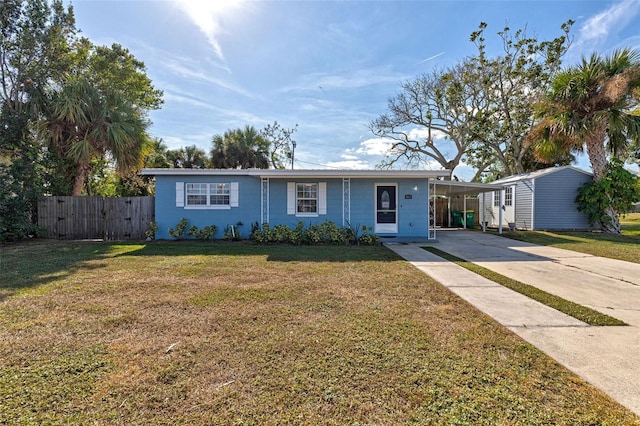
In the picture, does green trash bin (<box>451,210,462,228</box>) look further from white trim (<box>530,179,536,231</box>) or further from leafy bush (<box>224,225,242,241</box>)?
leafy bush (<box>224,225,242,241</box>)

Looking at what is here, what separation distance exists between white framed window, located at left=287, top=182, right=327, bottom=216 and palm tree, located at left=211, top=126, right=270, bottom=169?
9531mm

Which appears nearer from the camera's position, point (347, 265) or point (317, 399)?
point (317, 399)

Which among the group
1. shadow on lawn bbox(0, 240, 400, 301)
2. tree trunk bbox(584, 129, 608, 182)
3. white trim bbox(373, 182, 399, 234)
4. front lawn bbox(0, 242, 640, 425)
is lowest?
front lawn bbox(0, 242, 640, 425)

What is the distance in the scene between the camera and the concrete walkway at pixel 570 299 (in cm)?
253

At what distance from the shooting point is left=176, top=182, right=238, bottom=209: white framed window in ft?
36.9

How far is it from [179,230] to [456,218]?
1485cm

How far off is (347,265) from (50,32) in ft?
50.5

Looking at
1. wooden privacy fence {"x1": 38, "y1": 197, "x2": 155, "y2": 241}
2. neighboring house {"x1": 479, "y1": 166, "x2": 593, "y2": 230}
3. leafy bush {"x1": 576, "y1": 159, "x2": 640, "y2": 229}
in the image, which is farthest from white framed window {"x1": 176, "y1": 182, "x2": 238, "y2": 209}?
leafy bush {"x1": 576, "y1": 159, "x2": 640, "y2": 229}

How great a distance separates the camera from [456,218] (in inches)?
694

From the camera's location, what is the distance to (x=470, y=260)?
7430 millimetres

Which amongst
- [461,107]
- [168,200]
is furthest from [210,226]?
[461,107]

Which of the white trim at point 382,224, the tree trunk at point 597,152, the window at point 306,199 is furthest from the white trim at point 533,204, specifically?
the window at point 306,199

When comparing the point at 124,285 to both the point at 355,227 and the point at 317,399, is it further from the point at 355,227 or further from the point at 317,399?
the point at 355,227

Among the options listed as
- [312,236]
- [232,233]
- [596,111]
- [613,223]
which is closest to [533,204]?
[613,223]
